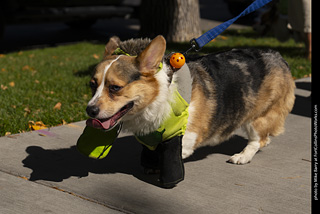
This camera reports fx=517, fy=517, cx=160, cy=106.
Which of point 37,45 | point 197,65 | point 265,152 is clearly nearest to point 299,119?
point 265,152

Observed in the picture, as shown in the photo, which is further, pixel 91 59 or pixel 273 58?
pixel 91 59

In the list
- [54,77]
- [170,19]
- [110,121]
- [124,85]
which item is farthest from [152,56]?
[170,19]

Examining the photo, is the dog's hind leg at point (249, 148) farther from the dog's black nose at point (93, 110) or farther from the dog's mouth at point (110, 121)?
the dog's black nose at point (93, 110)

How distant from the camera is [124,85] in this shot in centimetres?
362

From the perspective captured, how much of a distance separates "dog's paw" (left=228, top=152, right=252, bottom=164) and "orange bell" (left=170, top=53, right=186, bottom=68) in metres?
1.19

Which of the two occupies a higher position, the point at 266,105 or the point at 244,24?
the point at 266,105

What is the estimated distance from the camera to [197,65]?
430 centimetres

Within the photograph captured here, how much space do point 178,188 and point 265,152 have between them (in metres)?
1.32

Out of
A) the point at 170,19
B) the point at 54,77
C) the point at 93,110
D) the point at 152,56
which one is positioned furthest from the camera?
the point at 170,19

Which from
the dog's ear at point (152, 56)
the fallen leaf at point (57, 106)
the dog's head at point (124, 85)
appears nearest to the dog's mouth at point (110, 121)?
the dog's head at point (124, 85)

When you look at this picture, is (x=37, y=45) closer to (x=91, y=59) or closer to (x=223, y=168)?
(x=91, y=59)

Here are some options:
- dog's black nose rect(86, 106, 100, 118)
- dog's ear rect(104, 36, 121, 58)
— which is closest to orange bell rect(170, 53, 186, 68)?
dog's ear rect(104, 36, 121, 58)

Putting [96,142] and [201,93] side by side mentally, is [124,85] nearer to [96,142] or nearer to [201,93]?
[96,142]

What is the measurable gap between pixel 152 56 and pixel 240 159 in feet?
4.69
